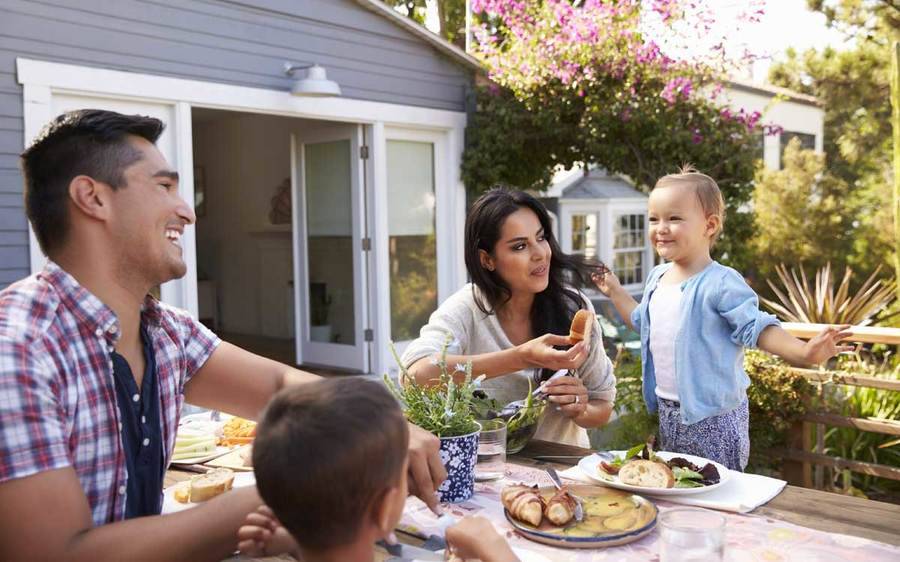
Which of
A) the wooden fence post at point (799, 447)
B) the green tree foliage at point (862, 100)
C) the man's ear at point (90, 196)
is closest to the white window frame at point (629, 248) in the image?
the green tree foliage at point (862, 100)

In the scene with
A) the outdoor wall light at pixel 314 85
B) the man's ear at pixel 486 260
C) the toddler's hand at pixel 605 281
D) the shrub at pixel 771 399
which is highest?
the outdoor wall light at pixel 314 85

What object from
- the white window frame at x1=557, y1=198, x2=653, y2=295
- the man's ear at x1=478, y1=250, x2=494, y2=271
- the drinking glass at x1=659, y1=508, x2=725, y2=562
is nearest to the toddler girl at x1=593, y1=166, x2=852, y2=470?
the man's ear at x1=478, y1=250, x2=494, y2=271

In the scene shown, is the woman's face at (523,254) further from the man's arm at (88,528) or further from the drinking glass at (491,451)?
the man's arm at (88,528)

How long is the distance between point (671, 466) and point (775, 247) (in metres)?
12.2

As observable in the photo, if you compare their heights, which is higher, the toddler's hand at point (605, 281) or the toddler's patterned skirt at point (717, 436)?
the toddler's hand at point (605, 281)

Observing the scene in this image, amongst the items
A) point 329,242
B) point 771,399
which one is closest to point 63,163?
point 771,399

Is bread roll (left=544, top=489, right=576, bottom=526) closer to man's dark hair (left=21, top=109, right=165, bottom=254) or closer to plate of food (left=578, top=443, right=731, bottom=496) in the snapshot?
plate of food (left=578, top=443, right=731, bottom=496)

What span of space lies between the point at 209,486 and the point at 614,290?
1.80 m

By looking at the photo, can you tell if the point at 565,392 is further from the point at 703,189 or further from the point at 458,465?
the point at 703,189

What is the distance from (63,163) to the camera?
1392mm

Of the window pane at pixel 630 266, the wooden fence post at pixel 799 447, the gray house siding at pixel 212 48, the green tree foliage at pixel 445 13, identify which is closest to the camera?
the wooden fence post at pixel 799 447

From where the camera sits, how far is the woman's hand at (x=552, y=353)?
2.07 meters

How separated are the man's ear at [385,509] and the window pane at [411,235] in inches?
259

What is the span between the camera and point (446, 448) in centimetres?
166
